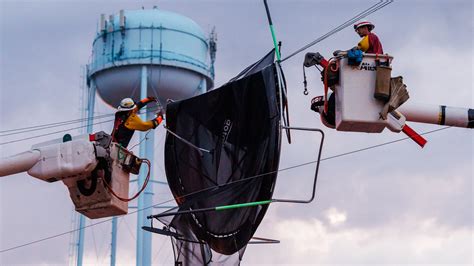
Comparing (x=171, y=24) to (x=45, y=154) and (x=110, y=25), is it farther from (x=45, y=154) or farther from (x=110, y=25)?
(x=45, y=154)

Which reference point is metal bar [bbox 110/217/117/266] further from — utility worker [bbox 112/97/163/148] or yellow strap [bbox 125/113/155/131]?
yellow strap [bbox 125/113/155/131]

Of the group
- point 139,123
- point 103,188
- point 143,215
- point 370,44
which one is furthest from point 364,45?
point 143,215

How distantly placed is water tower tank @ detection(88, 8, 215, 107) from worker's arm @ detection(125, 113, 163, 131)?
85.5 feet

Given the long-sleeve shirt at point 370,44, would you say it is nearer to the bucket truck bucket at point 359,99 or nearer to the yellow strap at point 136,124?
the bucket truck bucket at point 359,99

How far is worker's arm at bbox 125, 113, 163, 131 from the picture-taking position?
75.8ft

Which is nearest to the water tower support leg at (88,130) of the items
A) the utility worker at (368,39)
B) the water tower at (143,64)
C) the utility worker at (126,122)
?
the water tower at (143,64)

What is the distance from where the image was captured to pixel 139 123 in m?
23.2

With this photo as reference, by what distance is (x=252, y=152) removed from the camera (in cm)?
2217

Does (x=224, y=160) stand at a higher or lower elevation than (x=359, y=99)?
higher

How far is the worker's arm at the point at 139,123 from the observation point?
23.1 m

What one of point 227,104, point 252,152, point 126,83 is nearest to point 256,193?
point 252,152

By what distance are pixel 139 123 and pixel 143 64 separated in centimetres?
2661

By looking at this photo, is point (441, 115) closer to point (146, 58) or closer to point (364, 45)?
point (364, 45)

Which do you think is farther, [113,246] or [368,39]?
[113,246]
